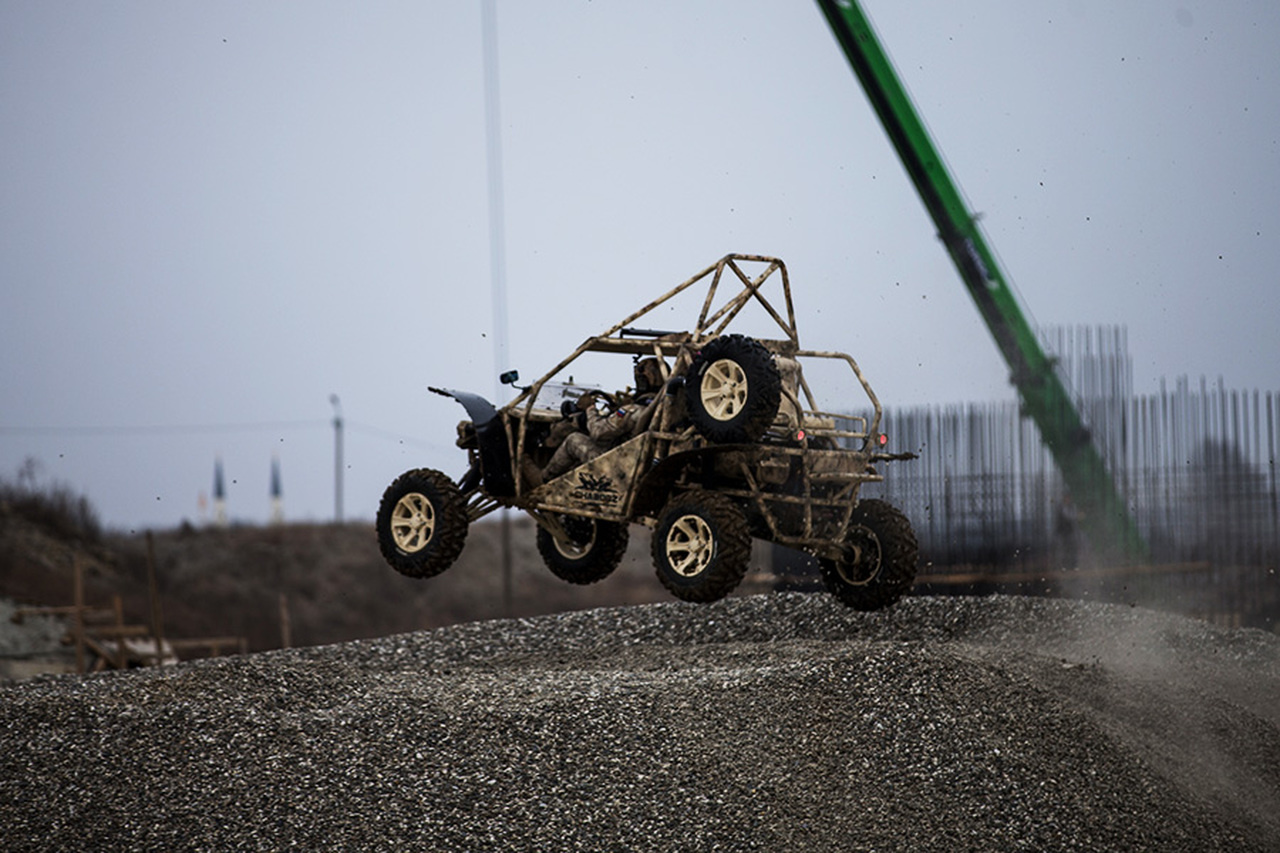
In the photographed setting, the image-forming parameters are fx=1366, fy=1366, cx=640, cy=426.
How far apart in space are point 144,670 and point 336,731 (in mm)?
4037

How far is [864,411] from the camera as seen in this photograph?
1775 cm

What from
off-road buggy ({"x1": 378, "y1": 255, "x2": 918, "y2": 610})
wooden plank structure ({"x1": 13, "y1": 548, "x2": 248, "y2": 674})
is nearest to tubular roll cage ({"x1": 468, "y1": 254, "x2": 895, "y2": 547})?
off-road buggy ({"x1": 378, "y1": 255, "x2": 918, "y2": 610})

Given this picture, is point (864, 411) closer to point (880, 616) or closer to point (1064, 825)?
point (880, 616)

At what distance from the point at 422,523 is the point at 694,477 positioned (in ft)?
8.61

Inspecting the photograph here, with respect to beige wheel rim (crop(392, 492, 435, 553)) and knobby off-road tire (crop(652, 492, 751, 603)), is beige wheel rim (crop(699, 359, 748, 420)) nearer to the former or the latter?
knobby off-road tire (crop(652, 492, 751, 603))

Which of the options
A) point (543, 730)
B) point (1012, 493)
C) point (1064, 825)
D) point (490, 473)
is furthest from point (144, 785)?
point (1012, 493)

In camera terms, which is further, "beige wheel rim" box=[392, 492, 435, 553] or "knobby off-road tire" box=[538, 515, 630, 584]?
"knobby off-road tire" box=[538, 515, 630, 584]

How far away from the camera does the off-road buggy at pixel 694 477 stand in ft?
33.4

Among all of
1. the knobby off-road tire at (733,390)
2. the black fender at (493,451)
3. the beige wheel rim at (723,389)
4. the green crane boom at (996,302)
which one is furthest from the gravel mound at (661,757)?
the green crane boom at (996,302)

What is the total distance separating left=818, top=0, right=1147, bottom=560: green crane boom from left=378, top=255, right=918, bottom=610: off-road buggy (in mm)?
4373

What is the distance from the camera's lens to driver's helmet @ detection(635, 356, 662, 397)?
1154 centimetres

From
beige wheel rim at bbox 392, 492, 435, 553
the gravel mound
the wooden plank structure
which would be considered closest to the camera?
the gravel mound

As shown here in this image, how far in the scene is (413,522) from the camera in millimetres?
12141

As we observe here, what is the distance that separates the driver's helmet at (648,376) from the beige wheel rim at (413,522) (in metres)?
2.13
